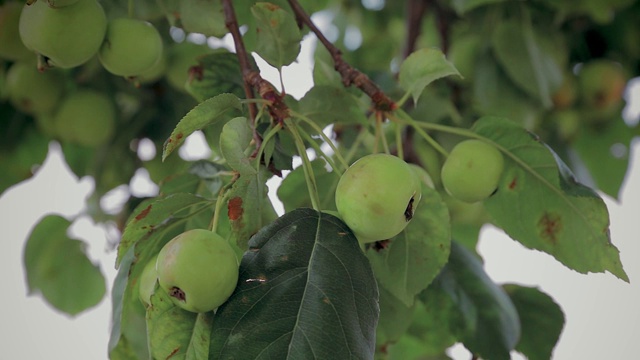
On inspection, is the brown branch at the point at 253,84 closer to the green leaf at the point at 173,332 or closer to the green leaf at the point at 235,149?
the green leaf at the point at 235,149

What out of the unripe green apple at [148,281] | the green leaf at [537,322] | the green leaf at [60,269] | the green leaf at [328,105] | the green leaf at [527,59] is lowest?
the green leaf at [60,269]

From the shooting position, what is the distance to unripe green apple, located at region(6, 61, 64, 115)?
92cm

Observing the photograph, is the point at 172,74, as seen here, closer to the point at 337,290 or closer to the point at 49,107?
the point at 49,107

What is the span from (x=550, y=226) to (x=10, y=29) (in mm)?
592

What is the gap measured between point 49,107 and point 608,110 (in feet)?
3.00

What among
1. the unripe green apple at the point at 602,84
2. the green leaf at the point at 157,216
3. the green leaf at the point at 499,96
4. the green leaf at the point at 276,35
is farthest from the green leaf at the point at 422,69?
the unripe green apple at the point at 602,84

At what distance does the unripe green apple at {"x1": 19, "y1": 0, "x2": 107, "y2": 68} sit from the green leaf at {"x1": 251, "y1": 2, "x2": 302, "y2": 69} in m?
0.14

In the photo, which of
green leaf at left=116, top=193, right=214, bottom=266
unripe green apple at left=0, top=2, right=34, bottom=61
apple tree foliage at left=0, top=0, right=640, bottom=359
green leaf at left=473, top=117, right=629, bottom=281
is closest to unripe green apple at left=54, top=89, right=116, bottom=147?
apple tree foliage at left=0, top=0, right=640, bottom=359

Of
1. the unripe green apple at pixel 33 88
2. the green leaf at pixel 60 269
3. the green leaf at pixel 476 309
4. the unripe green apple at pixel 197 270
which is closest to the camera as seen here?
the unripe green apple at pixel 197 270

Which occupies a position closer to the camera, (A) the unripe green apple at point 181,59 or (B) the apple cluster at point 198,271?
(B) the apple cluster at point 198,271

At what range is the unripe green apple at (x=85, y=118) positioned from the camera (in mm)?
Answer: 971

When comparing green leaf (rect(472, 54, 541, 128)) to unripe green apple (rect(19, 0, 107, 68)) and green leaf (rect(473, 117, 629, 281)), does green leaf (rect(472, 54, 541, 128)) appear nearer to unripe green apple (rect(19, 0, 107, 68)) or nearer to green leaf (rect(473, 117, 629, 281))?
green leaf (rect(473, 117, 629, 281))

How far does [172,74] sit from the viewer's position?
3.33 feet

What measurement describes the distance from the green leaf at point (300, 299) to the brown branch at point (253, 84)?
0.28ft
